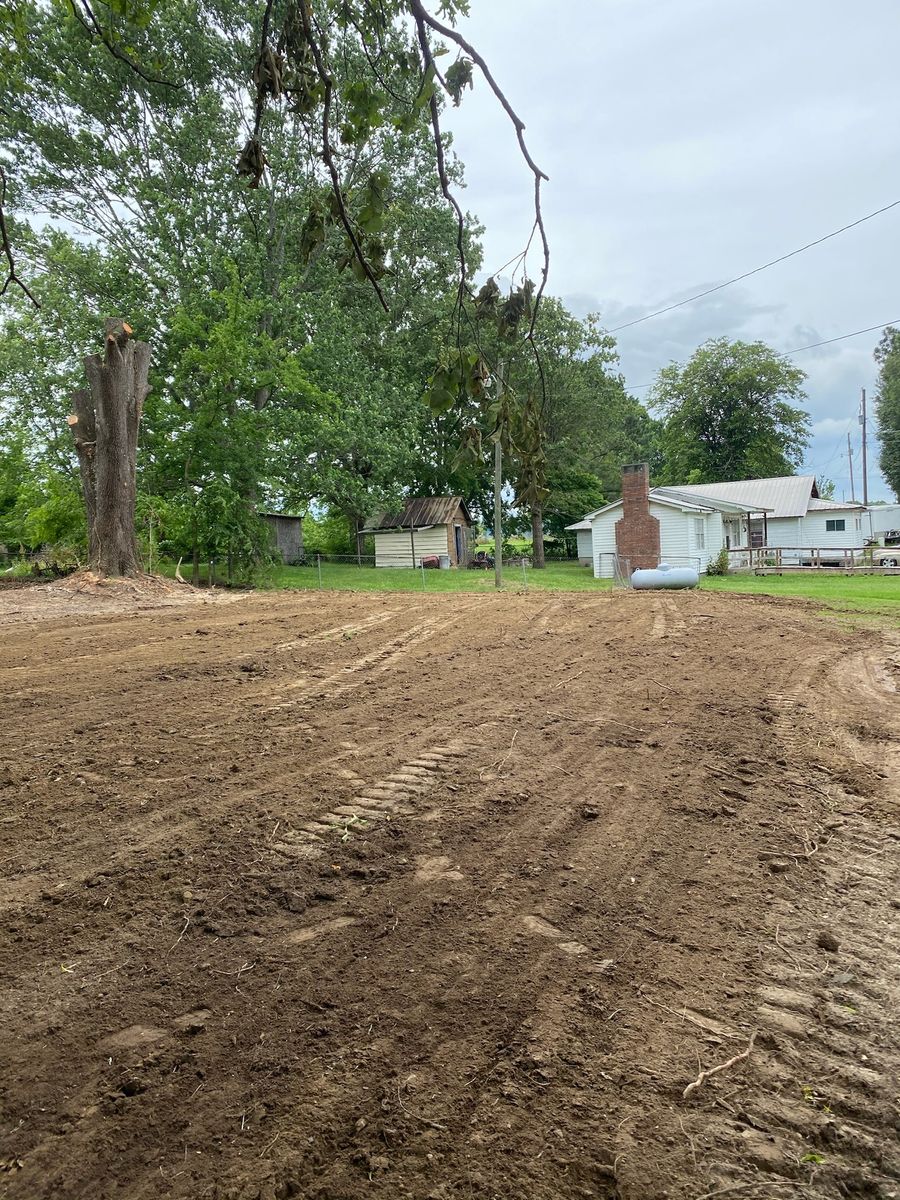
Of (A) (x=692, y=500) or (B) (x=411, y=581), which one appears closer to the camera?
(B) (x=411, y=581)

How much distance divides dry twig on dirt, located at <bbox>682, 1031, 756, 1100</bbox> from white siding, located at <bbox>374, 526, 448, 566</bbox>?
30.1m

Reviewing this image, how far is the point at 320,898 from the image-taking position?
7.88ft

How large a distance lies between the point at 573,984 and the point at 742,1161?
1.91ft

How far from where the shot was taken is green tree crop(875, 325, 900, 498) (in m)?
46.8

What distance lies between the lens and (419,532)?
32.2 meters

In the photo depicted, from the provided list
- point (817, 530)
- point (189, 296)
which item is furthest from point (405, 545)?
point (817, 530)

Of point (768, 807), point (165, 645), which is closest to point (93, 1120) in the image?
point (768, 807)

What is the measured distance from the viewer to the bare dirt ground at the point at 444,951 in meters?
1.46

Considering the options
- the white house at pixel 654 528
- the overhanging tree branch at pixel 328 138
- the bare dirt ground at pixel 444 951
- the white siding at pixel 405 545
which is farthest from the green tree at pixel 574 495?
the overhanging tree branch at pixel 328 138

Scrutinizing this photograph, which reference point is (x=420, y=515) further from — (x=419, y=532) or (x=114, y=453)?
(x=114, y=453)

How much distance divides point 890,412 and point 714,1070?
185ft

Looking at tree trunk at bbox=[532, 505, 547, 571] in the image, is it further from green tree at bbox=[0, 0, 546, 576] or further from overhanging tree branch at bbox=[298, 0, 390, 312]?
overhanging tree branch at bbox=[298, 0, 390, 312]

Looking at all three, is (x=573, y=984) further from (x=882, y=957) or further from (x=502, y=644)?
(x=502, y=644)

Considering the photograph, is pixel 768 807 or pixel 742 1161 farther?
pixel 768 807
